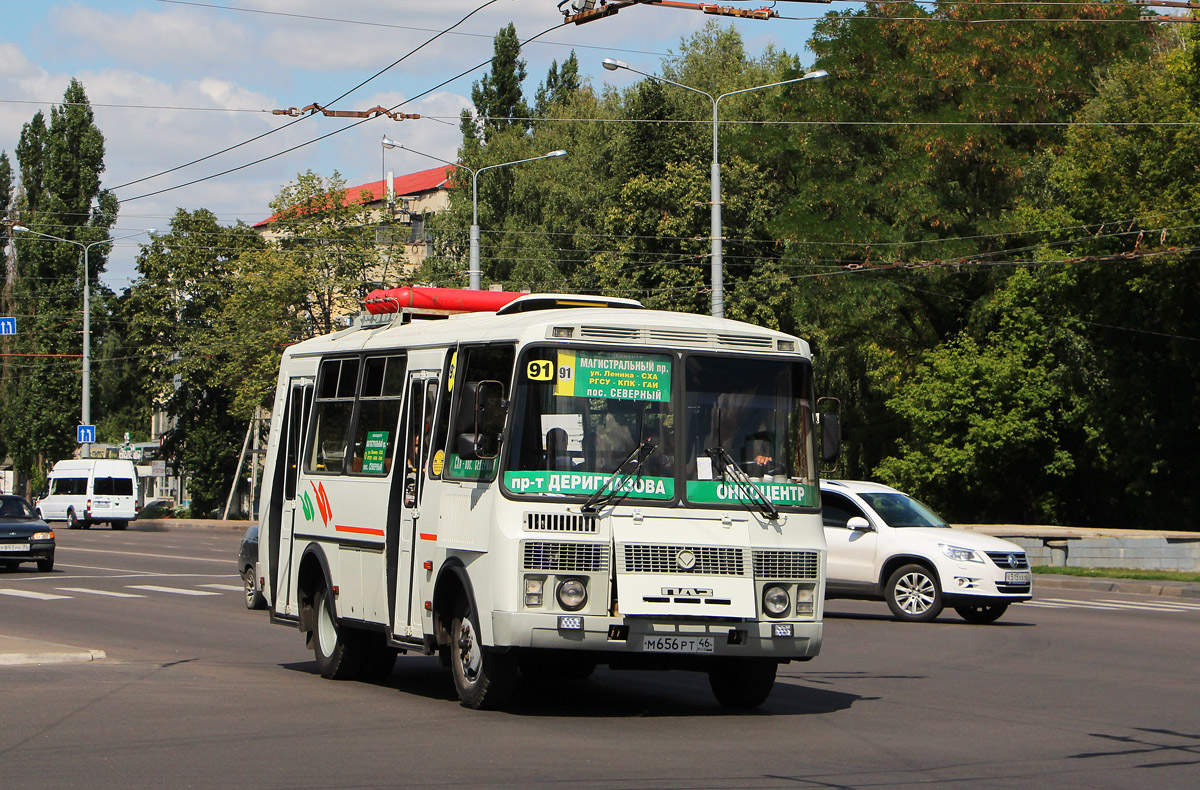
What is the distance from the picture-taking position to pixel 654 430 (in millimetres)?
10344

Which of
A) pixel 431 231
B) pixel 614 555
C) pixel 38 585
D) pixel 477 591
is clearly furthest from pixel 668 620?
pixel 431 231

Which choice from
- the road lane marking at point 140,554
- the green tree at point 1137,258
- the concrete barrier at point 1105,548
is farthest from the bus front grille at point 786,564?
the road lane marking at point 140,554

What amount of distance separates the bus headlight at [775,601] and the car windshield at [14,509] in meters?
23.5

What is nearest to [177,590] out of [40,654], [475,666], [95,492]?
[40,654]

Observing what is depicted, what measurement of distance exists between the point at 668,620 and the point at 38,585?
1875 cm

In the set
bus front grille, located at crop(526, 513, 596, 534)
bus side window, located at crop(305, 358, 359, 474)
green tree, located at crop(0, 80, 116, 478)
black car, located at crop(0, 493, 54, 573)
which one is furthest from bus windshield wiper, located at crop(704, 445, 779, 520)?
green tree, located at crop(0, 80, 116, 478)

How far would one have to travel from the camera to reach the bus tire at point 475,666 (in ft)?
33.8

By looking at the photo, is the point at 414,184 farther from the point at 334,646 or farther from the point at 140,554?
the point at 334,646

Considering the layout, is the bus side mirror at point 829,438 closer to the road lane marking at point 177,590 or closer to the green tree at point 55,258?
the road lane marking at point 177,590

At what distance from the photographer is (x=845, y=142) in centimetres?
4600

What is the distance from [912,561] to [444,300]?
28.5ft

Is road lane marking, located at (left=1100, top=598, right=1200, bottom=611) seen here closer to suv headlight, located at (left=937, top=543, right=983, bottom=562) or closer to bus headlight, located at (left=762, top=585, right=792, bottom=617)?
suv headlight, located at (left=937, top=543, right=983, bottom=562)

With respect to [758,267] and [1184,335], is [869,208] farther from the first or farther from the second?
[1184,335]

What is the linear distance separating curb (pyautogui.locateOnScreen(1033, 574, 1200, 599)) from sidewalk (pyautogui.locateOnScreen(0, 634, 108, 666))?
15.6 m
